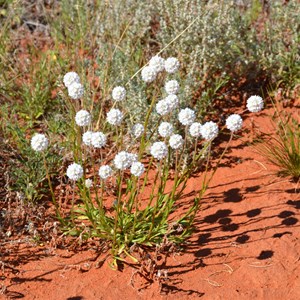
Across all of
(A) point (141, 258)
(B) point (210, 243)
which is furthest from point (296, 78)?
(A) point (141, 258)

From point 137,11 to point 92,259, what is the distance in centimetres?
249

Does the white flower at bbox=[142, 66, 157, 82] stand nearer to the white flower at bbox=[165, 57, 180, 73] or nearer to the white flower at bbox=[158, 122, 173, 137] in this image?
the white flower at bbox=[165, 57, 180, 73]

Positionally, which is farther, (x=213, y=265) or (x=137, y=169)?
(x=213, y=265)

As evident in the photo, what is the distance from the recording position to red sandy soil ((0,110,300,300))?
326 cm

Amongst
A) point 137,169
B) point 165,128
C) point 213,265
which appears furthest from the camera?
point 213,265

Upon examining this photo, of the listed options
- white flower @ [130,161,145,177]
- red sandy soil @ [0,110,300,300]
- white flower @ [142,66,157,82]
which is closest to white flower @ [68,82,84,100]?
white flower @ [142,66,157,82]

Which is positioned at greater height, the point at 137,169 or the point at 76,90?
the point at 76,90

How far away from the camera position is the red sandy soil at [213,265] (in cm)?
326

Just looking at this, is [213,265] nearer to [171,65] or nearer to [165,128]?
[165,128]

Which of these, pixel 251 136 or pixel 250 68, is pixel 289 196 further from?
pixel 250 68

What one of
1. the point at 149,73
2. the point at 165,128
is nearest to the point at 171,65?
the point at 149,73

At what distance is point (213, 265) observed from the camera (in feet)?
11.1

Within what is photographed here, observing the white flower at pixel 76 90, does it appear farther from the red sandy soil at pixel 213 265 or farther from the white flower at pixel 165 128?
the red sandy soil at pixel 213 265

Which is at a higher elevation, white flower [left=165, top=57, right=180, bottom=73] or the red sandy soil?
white flower [left=165, top=57, right=180, bottom=73]
